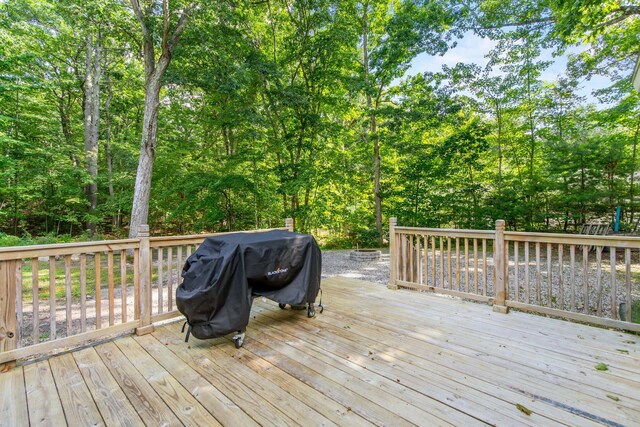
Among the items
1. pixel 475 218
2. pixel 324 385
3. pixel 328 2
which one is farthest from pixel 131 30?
pixel 475 218

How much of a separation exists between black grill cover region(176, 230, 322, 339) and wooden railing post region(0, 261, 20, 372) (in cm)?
114

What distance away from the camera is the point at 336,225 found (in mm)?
10836

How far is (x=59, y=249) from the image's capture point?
7.57ft

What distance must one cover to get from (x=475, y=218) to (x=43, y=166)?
14349mm

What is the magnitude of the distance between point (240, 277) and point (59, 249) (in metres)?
1.43

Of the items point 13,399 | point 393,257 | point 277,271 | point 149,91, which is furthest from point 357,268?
point 149,91

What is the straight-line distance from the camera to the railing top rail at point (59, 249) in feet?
6.98

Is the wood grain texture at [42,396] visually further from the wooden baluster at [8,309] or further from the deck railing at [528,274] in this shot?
the deck railing at [528,274]

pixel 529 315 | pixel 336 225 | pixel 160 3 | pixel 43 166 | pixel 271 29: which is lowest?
pixel 529 315

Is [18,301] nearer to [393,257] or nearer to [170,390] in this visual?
[170,390]

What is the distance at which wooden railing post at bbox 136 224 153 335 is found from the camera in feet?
9.11

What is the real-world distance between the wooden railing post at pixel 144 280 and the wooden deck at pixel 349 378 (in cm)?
13

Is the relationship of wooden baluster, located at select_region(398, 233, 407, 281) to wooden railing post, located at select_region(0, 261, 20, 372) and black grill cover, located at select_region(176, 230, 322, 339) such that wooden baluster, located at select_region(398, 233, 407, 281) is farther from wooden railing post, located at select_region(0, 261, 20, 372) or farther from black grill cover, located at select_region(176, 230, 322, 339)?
wooden railing post, located at select_region(0, 261, 20, 372)

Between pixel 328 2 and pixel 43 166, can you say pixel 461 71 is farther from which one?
pixel 43 166
